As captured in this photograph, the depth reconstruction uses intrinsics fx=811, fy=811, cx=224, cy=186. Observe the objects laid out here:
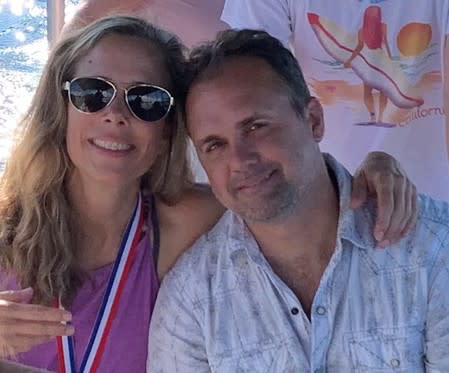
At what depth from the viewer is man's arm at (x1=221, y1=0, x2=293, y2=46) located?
2.18 metres

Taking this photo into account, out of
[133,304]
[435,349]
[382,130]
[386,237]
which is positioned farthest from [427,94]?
[133,304]

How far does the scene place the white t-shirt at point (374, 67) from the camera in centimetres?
218

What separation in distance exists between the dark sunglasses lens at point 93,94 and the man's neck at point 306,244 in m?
0.41

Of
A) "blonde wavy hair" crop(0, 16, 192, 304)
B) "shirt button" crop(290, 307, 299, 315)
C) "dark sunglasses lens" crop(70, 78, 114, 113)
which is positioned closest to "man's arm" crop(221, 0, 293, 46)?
"blonde wavy hair" crop(0, 16, 192, 304)

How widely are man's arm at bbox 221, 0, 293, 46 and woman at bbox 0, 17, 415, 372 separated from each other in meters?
0.32

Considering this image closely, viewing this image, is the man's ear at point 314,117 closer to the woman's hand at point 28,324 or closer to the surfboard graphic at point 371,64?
the surfboard graphic at point 371,64

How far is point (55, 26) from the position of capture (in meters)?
2.73

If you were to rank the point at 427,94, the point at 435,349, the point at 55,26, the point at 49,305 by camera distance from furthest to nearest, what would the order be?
the point at 55,26 → the point at 427,94 → the point at 49,305 → the point at 435,349

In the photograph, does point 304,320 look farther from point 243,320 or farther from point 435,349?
point 435,349

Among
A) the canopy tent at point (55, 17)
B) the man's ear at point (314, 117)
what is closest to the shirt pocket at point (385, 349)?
the man's ear at point (314, 117)

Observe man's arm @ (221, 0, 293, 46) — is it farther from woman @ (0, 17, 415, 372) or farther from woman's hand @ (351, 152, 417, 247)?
woman's hand @ (351, 152, 417, 247)

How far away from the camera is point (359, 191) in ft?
5.58

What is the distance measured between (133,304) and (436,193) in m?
0.94

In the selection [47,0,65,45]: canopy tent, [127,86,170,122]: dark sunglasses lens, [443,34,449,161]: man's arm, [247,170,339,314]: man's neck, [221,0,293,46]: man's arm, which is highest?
[47,0,65,45]: canopy tent
